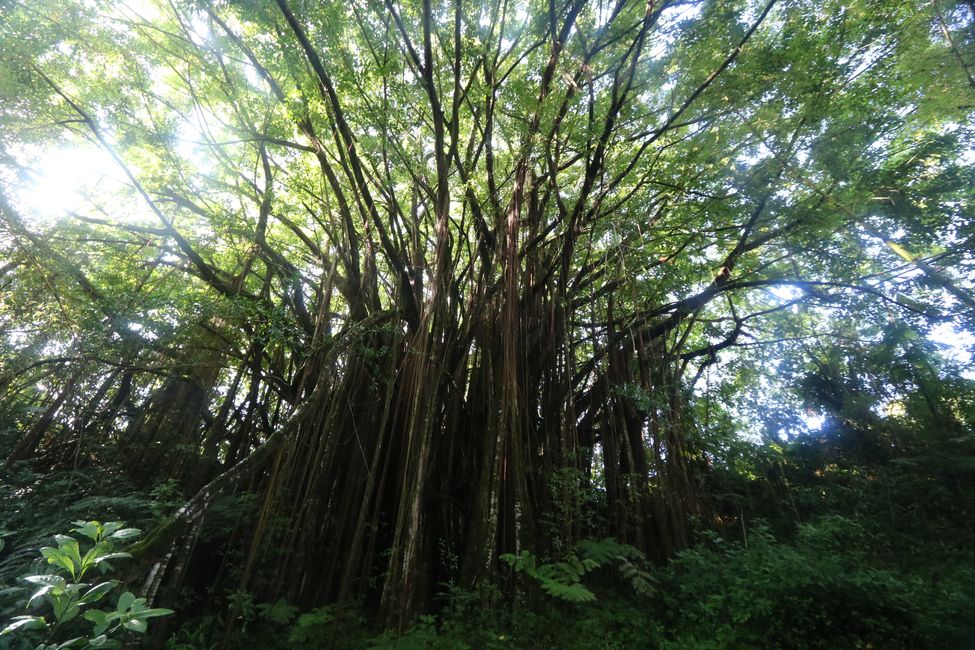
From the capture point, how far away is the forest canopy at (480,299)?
2.84 metres

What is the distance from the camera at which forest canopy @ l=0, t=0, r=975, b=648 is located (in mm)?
2844

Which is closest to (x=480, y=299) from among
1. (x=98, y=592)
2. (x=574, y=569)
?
(x=574, y=569)

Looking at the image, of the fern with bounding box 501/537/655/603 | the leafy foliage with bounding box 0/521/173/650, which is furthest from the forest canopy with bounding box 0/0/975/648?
the leafy foliage with bounding box 0/521/173/650

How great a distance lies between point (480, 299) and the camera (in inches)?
159

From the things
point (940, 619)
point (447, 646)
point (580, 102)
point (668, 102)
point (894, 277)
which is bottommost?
point (447, 646)

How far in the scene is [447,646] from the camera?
2.18m

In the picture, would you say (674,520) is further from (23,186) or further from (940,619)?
(23,186)

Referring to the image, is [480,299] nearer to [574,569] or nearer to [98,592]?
[574,569]

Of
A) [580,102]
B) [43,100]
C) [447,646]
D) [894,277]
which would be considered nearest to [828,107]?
[580,102]

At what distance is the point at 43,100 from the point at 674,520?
6.66m

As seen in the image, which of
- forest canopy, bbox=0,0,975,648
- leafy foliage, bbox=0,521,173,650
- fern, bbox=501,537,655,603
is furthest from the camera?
forest canopy, bbox=0,0,975,648

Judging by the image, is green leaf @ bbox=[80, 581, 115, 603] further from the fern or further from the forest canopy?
the fern

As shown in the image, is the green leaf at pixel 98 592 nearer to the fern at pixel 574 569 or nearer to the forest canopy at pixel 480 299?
the forest canopy at pixel 480 299

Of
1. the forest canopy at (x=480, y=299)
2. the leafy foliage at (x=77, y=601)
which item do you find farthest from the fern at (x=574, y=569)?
the leafy foliage at (x=77, y=601)
